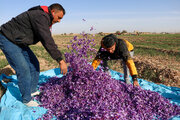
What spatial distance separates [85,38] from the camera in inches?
181

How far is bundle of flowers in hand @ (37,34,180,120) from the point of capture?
388 centimetres

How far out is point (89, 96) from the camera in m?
4.07

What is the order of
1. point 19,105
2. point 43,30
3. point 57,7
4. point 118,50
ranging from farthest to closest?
1. point 118,50
2. point 19,105
3. point 57,7
4. point 43,30

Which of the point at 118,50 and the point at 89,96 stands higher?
the point at 118,50

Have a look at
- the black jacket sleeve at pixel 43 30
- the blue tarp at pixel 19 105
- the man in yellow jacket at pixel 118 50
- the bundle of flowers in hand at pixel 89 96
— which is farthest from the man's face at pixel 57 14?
the blue tarp at pixel 19 105

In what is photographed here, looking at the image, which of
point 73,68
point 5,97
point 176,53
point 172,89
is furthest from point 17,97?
point 176,53

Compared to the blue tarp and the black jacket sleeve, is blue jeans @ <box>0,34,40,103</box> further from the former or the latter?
the black jacket sleeve

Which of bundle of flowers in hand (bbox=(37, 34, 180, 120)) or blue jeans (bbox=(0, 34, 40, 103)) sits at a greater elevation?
blue jeans (bbox=(0, 34, 40, 103))

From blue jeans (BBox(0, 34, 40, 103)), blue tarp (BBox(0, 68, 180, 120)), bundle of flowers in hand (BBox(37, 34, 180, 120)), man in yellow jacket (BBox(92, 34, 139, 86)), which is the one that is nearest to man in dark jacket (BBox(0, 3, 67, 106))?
blue jeans (BBox(0, 34, 40, 103))

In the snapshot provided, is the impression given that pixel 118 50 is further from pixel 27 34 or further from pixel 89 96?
pixel 27 34

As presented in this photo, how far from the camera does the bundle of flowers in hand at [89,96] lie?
3885 mm

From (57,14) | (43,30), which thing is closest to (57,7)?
(57,14)

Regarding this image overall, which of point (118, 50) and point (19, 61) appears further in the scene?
point (118, 50)

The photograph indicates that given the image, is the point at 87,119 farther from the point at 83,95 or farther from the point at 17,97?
the point at 17,97
